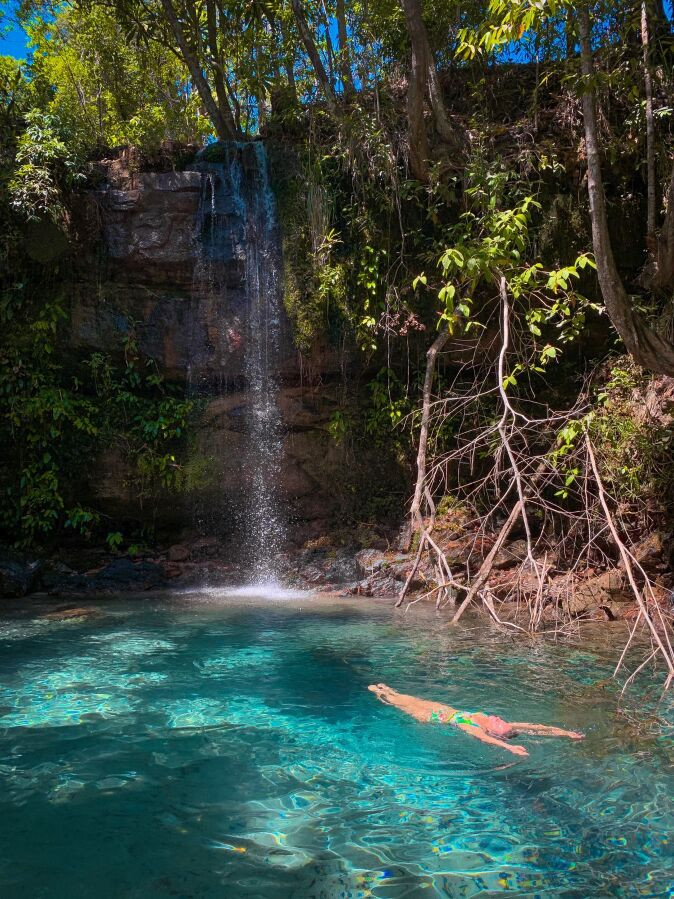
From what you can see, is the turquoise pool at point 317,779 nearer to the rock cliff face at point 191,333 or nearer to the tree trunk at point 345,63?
the rock cliff face at point 191,333

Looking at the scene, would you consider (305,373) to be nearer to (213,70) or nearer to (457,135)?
(457,135)

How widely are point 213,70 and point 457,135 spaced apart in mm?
5104

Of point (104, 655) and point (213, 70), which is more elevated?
point (213, 70)

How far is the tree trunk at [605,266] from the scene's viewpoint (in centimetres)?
635

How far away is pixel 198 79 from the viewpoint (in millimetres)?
11172

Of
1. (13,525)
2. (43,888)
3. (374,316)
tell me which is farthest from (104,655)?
(374,316)

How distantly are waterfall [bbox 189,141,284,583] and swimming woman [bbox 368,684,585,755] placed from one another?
622 centimetres

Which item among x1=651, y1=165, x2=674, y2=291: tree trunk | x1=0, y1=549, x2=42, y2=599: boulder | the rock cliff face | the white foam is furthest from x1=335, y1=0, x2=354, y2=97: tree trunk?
x1=0, y1=549, x2=42, y2=599: boulder

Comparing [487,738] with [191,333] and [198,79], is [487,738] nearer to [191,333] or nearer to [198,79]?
[191,333]

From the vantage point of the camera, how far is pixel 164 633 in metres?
6.49

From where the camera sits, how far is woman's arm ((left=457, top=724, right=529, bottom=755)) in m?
3.66

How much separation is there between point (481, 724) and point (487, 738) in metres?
0.12

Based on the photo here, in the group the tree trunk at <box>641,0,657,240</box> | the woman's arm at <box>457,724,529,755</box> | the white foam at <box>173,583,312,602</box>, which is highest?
the tree trunk at <box>641,0,657,240</box>

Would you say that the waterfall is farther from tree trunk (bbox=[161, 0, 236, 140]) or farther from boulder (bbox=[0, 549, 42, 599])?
boulder (bbox=[0, 549, 42, 599])
